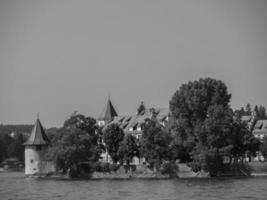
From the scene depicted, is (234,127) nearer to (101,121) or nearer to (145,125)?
(145,125)

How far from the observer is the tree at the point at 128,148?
107438 mm

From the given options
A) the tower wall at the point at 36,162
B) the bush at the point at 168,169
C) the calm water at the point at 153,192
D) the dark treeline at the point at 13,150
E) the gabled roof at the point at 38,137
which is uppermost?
the dark treeline at the point at 13,150

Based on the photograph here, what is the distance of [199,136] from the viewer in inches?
3910

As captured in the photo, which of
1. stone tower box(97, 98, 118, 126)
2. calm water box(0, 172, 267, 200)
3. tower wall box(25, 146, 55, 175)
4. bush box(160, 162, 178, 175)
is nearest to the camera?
calm water box(0, 172, 267, 200)

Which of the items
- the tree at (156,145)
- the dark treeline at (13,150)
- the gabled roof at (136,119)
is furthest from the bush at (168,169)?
the dark treeline at (13,150)

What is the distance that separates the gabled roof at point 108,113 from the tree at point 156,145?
40.6 m

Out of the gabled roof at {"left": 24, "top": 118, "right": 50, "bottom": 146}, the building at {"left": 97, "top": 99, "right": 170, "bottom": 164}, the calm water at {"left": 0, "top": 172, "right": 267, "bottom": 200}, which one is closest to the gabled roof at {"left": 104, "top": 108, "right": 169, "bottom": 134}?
the building at {"left": 97, "top": 99, "right": 170, "bottom": 164}

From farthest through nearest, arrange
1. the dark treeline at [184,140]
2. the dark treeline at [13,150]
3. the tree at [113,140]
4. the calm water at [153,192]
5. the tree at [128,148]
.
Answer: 1. the dark treeline at [13,150]
2. the tree at [113,140]
3. the tree at [128,148]
4. the dark treeline at [184,140]
5. the calm water at [153,192]

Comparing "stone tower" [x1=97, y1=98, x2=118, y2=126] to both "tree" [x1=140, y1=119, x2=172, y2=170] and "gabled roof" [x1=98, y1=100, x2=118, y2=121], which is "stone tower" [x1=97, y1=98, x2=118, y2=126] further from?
"tree" [x1=140, y1=119, x2=172, y2=170]

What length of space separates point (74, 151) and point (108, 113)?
3985 centimetres

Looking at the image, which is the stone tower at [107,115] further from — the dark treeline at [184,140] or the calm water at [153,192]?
the calm water at [153,192]

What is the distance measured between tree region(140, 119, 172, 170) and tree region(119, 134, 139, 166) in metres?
3.71

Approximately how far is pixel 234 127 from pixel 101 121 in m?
47.6

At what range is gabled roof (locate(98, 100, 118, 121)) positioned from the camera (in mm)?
144587
